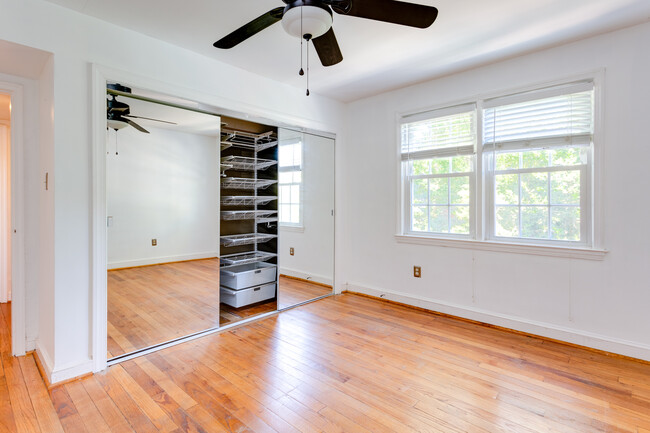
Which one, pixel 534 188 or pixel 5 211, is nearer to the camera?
pixel 534 188

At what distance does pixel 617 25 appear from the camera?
97.4 inches

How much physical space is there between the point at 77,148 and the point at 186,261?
1.31m

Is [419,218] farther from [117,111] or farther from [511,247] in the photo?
[117,111]

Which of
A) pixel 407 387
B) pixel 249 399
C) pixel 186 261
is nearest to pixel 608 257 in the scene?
pixel 407 387

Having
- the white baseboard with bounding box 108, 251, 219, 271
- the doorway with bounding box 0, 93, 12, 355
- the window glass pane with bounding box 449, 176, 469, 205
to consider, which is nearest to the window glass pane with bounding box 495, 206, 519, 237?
the window glass pane with bounding box 449, 176, 469, 205

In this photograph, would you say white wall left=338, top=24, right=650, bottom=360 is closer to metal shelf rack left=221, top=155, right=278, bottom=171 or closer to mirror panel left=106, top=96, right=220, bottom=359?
metal shelf rack left=221, top=155, right=278, bottom=171

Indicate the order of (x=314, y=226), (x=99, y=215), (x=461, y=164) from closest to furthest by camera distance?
1. (x=99, y=215)
2. (x=461, y=164)
3. (x=314, y=226)

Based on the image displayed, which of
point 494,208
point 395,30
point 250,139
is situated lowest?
point 494,208

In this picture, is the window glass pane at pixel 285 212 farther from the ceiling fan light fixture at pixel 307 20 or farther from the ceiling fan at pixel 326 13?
the ceiling fan light fixture at pixel 307 20

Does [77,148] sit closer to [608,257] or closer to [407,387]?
[407,387]

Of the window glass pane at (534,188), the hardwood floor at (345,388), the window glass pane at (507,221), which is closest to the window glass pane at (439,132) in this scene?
the window glass pane at (534,188)

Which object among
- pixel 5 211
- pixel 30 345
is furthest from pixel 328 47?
pixel 5 211

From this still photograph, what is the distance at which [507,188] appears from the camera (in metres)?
3.12

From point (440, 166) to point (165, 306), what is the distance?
3.15m
